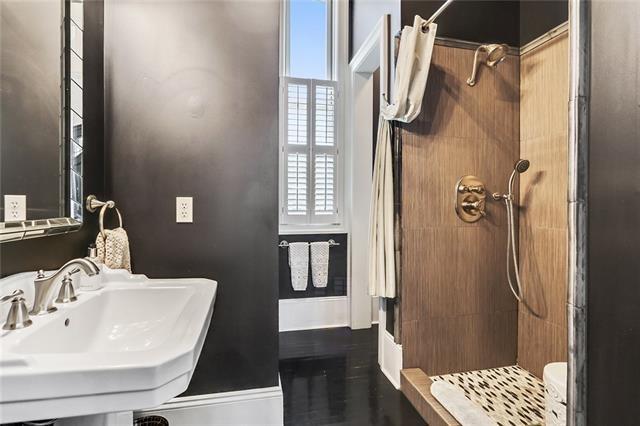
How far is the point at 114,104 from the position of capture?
1514mm

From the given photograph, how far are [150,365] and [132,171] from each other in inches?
46.3

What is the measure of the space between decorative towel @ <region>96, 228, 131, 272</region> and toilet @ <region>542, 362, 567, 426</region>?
1.96 m

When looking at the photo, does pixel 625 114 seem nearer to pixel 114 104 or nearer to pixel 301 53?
pixel 114 104

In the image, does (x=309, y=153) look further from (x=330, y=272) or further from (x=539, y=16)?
(x=539, y=16)

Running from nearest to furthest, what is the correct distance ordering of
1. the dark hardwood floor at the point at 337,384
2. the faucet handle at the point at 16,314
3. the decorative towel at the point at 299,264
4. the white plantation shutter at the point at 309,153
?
the faucet handle at the point at 16,314 → the dark hardwood floor at the point at 337,384 → the decorative towel at the point at 299,264 → the white plantation shutter at the point at 309,153

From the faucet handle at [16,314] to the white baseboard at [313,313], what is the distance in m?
2.27

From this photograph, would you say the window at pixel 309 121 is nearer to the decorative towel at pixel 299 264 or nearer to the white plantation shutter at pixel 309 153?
the white plantation shutter at pixel 309 153

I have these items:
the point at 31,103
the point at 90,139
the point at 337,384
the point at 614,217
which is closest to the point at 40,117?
the point at 31,103

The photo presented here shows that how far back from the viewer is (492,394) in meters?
1.89

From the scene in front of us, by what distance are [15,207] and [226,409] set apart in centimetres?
128

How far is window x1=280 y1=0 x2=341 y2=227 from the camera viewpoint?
3041mm

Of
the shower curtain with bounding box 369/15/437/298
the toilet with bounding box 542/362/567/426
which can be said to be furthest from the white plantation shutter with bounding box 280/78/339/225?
the toilet with bounding box 542/362/567/426

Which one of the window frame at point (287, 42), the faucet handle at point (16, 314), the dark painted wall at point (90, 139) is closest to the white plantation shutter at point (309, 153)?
the window frame at point (287, 42)

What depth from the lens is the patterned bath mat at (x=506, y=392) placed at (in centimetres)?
169
